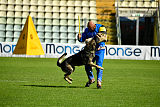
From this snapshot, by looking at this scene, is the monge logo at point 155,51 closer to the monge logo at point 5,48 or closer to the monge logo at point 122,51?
the monge logo at point 122,51

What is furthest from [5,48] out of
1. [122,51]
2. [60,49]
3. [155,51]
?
[155,51]

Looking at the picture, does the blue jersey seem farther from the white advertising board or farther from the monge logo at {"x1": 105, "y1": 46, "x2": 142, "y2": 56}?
the monge logo at {"x1": 105, "y1": 46, "x2": 142, "y2": 56}

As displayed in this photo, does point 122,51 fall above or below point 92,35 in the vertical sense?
below

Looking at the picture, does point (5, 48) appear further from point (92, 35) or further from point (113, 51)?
point (92, 35)

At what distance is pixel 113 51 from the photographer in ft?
83.8

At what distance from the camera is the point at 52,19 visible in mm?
31000

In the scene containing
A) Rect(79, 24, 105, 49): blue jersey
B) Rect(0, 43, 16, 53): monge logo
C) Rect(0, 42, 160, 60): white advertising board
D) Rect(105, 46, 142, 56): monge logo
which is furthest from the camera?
Rect(105, 46, 142, 56): monge logo

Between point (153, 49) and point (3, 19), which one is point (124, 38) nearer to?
point (153, 49)

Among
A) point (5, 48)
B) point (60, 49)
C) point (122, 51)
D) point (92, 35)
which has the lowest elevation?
point (122, 51)

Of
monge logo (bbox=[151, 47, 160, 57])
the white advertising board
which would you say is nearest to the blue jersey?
the white advertising board

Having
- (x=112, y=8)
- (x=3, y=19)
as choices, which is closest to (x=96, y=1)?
(x=112, y=8)

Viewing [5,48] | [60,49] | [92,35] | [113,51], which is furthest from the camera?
[113,51]

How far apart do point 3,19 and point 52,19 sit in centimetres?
402

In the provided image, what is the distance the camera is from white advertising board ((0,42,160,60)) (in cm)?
2525
